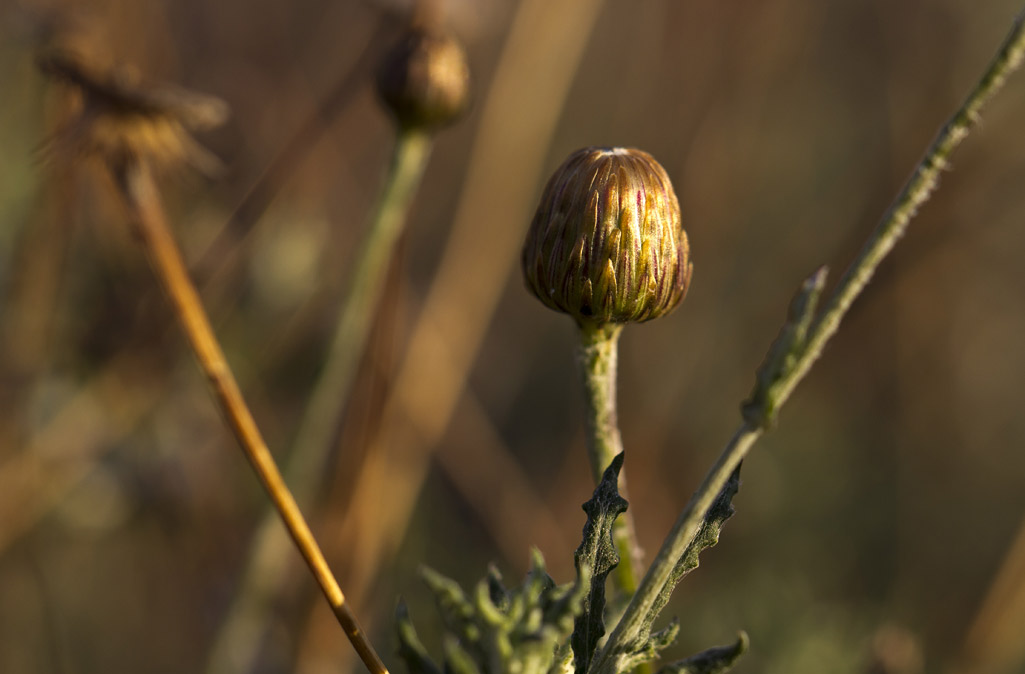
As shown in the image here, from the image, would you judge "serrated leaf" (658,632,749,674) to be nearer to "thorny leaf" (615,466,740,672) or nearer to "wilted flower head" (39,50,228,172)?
"thorny leaf" (615,466,740,672)

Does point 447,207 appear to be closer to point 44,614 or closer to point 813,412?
point 813,412

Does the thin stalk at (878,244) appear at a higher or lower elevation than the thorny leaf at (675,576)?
higher

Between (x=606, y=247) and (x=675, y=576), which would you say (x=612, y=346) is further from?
(x=675, y=576)

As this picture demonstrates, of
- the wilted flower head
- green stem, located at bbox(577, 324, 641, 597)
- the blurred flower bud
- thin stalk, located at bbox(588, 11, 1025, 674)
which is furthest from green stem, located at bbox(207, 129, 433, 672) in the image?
thin stalk, located at bbox(588, 11, 1025, 674)

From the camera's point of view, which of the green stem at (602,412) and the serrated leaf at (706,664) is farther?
the green stem at (602,412)

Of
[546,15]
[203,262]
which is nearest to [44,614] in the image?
[203,262]

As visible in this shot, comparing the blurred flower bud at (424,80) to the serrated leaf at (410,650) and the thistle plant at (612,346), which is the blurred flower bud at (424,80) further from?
the serrated leaf at (410,650)

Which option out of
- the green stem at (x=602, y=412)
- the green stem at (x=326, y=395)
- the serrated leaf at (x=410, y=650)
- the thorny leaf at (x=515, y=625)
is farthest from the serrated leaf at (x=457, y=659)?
the green stem at (x=326, y=395)
